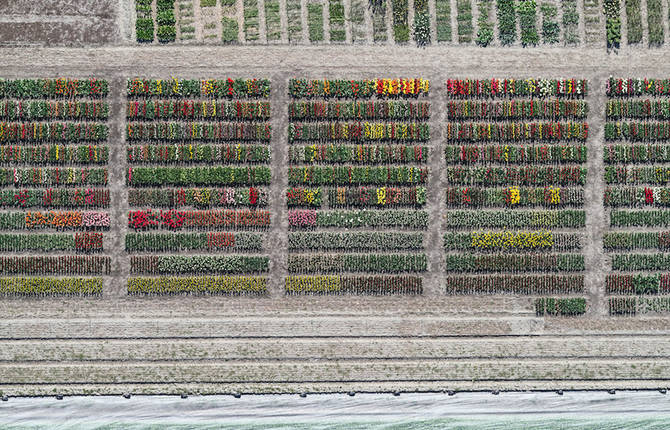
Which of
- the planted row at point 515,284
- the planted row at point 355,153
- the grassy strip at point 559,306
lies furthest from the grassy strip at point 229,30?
the grassy strip at point 559,306

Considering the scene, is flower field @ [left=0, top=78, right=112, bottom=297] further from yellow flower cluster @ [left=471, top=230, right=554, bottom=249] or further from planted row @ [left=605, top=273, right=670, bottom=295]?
planted row @ [left=605, top=273, right=670, bottom=295]

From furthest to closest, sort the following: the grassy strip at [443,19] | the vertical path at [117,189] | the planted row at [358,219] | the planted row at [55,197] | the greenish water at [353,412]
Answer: the grassy strip at [443,19], the planted row at [358,219], the vertical path at [117,189], the planted row at [55,197], the greenish water at [353,412]

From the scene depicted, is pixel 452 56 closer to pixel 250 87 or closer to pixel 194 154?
pixel 250 87

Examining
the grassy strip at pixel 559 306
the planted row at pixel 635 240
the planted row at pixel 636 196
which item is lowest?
the grassy strip at pixel 559 306

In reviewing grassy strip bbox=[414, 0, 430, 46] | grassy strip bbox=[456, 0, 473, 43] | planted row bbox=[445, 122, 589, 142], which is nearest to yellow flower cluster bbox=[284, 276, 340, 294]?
planted row bbox=[445, 122, 589, 142]

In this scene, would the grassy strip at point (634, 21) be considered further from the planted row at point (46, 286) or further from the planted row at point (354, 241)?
the planted row at point (46, 286)

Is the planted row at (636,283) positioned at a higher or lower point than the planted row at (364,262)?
lower
